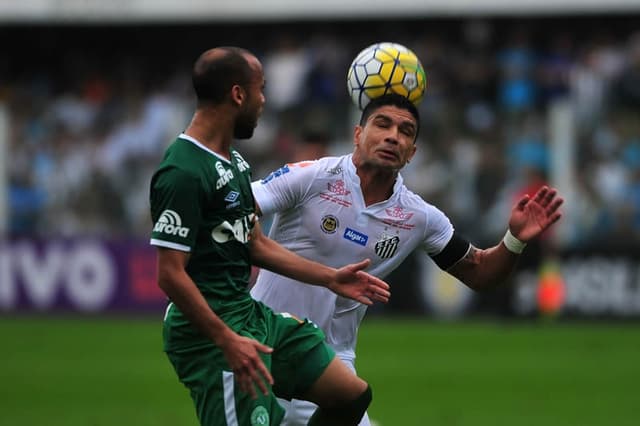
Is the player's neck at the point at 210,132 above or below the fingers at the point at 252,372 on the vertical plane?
above

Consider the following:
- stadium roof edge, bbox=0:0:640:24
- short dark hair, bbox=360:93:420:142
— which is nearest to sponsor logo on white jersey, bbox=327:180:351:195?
short dark hair, bbox=360:93:420:142

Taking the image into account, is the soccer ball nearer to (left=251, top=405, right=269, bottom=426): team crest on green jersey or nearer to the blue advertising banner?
(left=251, top=405, right=269, bottom=426): team crest on green jersey

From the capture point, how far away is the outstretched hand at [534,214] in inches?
280

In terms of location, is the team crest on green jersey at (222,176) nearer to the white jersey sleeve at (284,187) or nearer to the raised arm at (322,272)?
the raised arm at (322,272)

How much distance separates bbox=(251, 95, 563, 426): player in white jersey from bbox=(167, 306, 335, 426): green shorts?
73 cm

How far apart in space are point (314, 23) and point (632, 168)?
329 inches

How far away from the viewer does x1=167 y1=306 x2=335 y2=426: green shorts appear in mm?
5996

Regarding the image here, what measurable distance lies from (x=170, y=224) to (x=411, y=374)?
896cm

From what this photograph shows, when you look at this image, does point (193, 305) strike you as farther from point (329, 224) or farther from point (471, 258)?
point (471, 258)

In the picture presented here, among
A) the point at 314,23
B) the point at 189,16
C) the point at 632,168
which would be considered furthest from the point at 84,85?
the point at 632,168

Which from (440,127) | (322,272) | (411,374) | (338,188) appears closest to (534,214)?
(338,188)

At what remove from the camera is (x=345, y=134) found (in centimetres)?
1941

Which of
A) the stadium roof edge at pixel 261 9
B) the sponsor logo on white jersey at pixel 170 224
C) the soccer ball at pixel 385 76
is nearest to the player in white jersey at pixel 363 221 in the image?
the soccer ball at pixel 385 76

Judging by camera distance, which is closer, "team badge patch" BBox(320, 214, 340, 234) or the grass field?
"team badge patch" BBox(320, 214, 340, 234)
